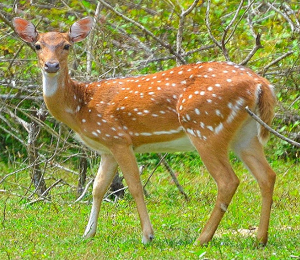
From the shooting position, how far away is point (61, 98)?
7090 millimetres

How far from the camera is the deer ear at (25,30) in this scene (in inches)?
285

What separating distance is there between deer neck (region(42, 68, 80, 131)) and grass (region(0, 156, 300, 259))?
1101 mm

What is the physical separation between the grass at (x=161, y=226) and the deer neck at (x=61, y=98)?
1101 millimetres

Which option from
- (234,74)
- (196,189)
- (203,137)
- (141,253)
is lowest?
(196,189)

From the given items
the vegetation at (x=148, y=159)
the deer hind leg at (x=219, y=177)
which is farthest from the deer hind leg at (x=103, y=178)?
the deer hind leg at (x=219, y=177)

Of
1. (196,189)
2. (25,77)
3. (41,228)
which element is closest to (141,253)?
(41,228)

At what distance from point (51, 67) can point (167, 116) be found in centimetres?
113

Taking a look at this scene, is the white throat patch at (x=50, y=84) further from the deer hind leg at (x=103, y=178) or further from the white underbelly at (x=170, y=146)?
the white underbelly at (x=170, y=146)

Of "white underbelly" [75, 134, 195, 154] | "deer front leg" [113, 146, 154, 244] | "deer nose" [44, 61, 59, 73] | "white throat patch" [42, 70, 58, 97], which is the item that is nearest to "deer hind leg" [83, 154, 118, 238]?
"white underbelly" [75, 134, 195, 154]

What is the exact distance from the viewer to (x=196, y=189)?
31.3 ft

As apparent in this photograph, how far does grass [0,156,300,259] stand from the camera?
236 inches

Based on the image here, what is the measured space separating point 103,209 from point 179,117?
7.76 feet

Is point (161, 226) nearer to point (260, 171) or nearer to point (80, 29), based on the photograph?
point (260, 171)

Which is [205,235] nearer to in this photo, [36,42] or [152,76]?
[152,76]
